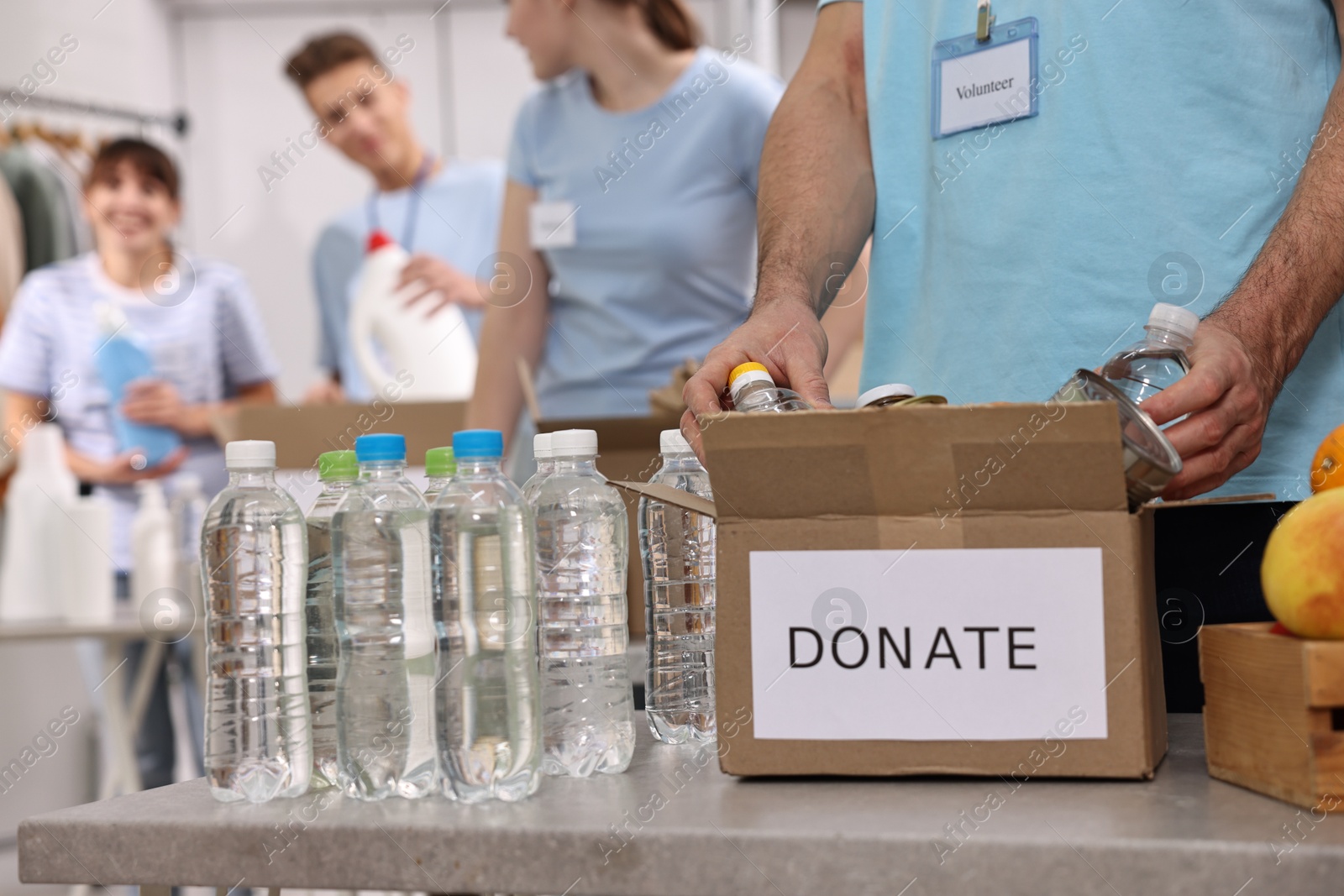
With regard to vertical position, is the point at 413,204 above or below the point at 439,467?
above

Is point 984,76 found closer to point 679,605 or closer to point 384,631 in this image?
point 679,605

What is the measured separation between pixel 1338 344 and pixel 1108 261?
23cm

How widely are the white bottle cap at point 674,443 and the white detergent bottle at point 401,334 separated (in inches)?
90.9

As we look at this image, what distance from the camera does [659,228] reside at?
2324 mm

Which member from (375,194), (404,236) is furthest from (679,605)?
(375,194)

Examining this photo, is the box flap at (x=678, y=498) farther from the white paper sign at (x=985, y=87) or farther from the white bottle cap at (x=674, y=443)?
the white paper sign at (x=985, y=87)

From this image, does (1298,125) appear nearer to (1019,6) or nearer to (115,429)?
(1019,6)

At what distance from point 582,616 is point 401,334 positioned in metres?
2.72

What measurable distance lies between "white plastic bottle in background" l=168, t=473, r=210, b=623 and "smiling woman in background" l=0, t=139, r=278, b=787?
30cm

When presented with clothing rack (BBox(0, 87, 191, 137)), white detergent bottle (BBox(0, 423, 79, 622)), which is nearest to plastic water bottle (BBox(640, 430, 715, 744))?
white detergent bottle (BBox(0, 423, 79, 622))

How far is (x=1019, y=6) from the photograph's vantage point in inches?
53.3

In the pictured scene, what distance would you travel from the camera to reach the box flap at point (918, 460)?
0.84 m

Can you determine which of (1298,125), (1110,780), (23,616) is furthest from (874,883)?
(23,616)

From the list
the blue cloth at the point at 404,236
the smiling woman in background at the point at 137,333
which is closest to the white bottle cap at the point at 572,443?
the smiling woman in background at the point at 137,333
